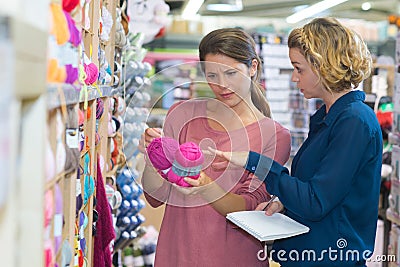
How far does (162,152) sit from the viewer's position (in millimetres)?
2168

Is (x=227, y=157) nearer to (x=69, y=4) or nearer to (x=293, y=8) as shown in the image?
(x=69, y=4)

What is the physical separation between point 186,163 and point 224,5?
9.50m

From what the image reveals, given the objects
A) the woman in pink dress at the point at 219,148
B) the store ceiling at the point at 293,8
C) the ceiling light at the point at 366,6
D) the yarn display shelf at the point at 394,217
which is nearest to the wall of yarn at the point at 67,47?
the woman in pink dress at the point at 219,148

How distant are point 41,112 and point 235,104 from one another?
1254 millimetres

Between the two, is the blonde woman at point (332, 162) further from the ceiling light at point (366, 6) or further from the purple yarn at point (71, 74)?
the ceiling light at point (366, 6)

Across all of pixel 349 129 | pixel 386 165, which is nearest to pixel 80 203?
pixel 349 129

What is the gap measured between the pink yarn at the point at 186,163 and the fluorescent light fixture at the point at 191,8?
8047 mm

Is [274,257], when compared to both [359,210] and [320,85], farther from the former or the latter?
[320,85]

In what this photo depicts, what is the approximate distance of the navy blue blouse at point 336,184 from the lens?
2.07 m

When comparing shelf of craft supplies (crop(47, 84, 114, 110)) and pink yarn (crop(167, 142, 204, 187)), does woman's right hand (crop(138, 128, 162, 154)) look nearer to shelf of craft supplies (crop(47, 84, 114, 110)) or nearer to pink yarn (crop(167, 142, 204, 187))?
pink yarn (crop(167, 142, 204, 187))

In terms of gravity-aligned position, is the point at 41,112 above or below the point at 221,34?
below

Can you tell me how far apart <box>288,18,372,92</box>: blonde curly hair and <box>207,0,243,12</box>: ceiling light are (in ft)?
29.8

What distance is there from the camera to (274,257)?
239 cm

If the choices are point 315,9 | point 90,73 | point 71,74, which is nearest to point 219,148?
point 90,73
